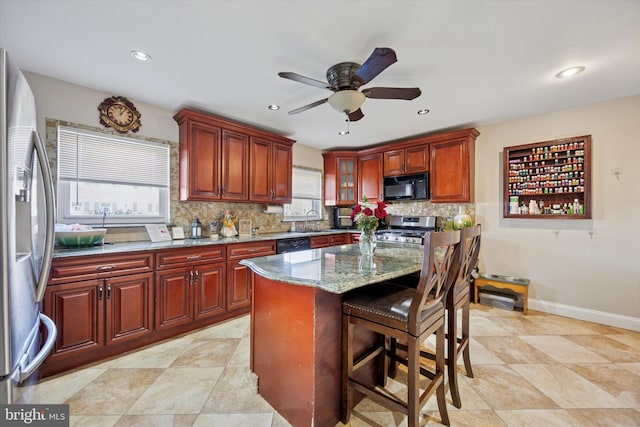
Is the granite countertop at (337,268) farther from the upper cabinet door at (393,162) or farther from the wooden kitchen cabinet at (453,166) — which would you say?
the upper cabinet door at (393,162)

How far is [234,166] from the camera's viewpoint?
3.38 m

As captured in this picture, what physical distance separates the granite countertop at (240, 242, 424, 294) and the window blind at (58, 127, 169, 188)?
6.97ft

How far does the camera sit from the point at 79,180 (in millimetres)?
2545

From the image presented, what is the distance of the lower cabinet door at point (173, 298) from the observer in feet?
8.18

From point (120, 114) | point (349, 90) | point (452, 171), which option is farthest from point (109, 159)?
point (452, 171)

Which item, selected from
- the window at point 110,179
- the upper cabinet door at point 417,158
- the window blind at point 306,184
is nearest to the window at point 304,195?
the window blind at point 306,184

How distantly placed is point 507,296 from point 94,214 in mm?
5108

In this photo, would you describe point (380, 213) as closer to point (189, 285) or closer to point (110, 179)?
point (189, 285)

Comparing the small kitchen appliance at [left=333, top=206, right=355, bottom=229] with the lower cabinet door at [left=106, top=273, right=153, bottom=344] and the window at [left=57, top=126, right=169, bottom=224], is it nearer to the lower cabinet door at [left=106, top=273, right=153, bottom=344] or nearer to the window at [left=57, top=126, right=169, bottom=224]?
the window at [left=57, top=126, right=169, bottom=224]

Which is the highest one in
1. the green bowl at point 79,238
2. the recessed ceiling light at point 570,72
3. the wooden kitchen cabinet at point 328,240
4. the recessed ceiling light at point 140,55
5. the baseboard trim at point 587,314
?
the recessed ceiling light at point 570,72

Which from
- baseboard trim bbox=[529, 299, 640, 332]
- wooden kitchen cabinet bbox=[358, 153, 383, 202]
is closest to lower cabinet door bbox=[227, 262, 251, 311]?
wooden kitchen cabinet bbox=[358, 153, 383, 202]

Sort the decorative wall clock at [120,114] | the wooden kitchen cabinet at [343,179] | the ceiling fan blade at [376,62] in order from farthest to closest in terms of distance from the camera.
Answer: the wooden kitchen cabinet at [343,179], the decorative wall clock at [120,114], the ceiling fan blade at [376,62]

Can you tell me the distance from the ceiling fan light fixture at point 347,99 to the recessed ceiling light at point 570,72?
1.89 m

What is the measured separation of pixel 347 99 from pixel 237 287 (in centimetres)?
241
